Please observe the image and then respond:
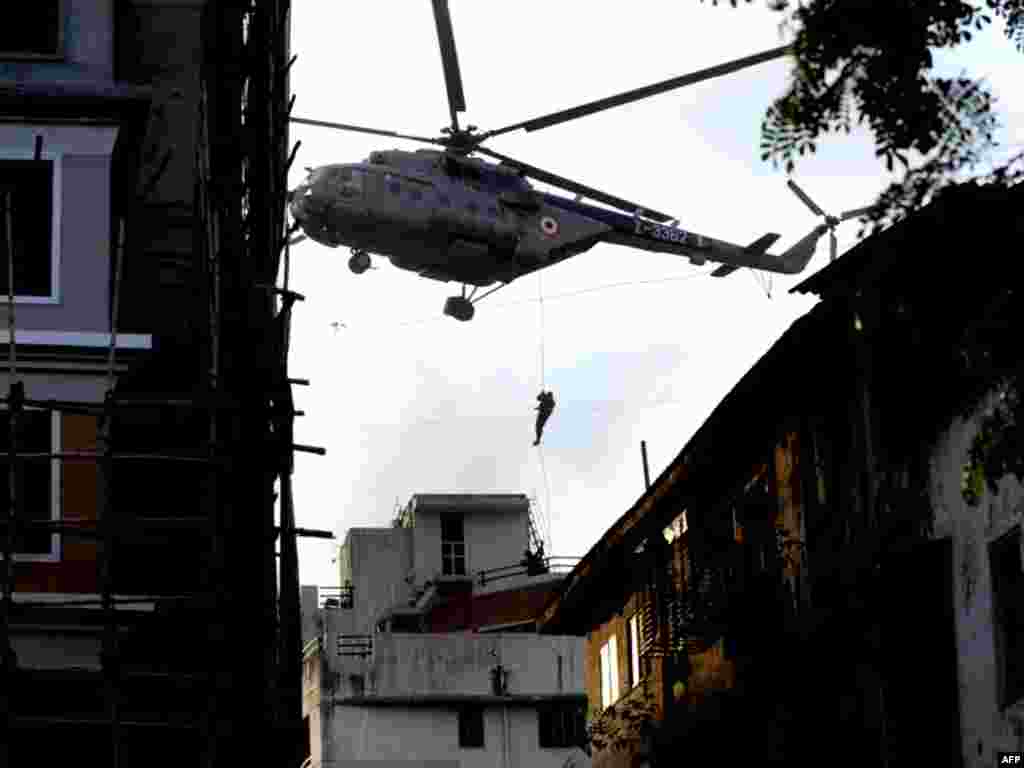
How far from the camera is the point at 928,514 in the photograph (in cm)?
2614

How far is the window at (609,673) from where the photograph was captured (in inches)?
1721

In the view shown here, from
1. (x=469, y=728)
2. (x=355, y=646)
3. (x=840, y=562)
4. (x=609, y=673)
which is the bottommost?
(x=609, y=673)

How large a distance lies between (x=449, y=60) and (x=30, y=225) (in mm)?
41992

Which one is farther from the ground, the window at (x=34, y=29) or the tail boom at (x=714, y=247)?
the tail boom at (x=714, y=247)

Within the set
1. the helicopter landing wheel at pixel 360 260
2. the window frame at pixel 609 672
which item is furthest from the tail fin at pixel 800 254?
the window frame at pixel 609 672

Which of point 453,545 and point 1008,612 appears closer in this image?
point 1008,612

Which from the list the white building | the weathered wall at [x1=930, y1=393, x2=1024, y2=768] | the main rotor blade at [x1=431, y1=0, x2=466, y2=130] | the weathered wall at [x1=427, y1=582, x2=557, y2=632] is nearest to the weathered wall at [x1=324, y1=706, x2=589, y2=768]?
the white building

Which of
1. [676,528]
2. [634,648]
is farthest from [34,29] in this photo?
[634,648]

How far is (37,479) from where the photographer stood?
78.5ft

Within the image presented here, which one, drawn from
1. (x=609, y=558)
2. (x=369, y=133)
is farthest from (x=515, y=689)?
(x=609, y=558)

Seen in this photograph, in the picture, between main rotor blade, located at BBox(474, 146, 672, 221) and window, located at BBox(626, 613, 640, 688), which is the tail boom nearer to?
main rotor blade, located at BBox(474, 146, 672, 221)

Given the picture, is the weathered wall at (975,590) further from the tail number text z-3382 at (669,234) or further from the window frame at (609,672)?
the tail number text z-3382 at (669,234)

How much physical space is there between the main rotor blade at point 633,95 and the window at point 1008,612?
37.1 m

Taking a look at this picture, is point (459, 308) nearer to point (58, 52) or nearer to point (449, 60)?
point (449, 60)
